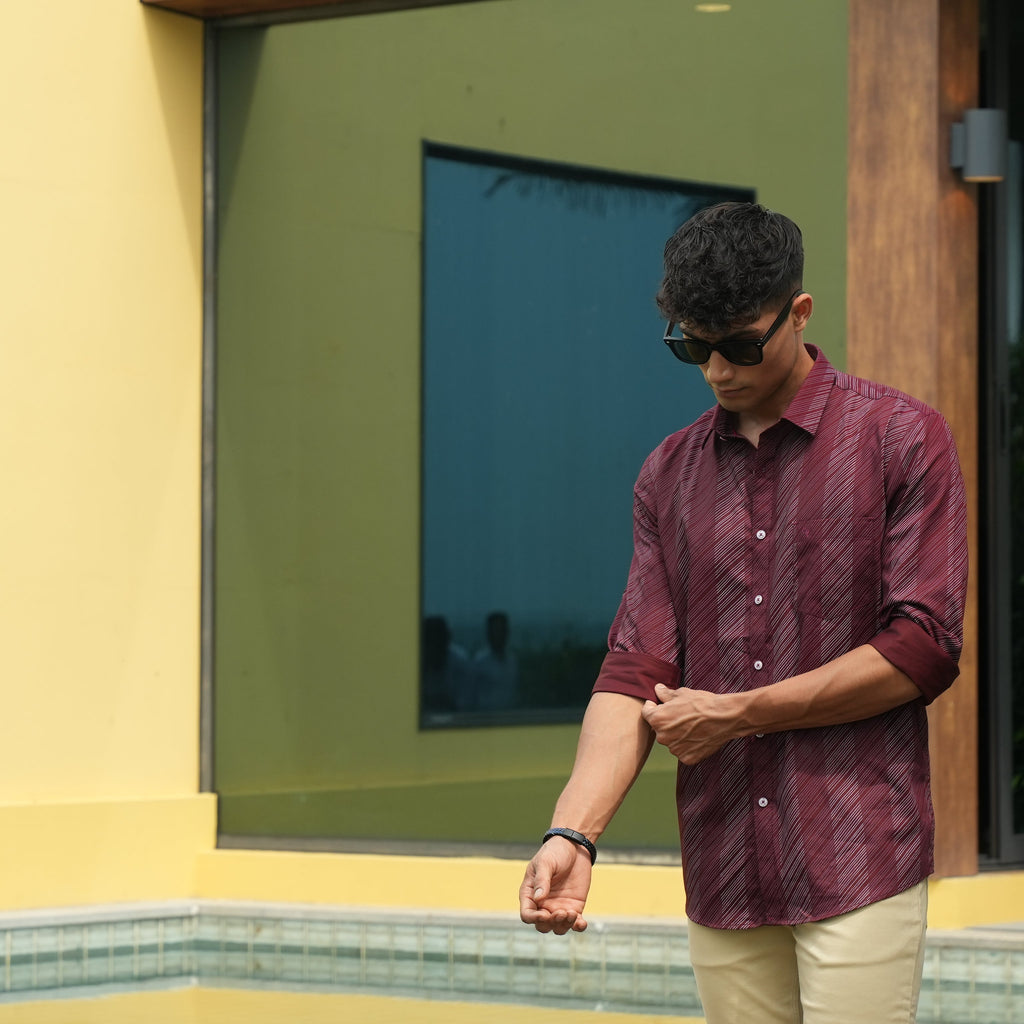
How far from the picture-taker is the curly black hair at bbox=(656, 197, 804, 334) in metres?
2.31

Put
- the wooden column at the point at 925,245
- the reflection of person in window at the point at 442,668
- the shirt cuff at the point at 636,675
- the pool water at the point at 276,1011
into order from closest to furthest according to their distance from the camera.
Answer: the shirt cuff at the point at 636,675 < the wooden column at the point at 925,245 < the pool water at the point at 276,1011 < the reflection of person in window at the point at 442,668

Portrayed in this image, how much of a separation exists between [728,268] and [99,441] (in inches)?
176

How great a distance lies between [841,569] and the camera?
2363 millimetres

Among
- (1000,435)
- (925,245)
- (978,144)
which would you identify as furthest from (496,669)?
(978,144)

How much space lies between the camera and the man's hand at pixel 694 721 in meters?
2.32

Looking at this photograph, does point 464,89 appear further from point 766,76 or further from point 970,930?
point 970,930

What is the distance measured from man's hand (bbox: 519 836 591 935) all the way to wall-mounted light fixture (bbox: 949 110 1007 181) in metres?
3.62

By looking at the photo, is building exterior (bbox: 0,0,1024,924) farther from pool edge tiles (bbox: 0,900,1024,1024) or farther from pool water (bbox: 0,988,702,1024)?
pool water (bbox: 0,988,702,1024)

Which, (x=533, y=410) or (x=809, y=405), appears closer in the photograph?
(x=809, y=405)

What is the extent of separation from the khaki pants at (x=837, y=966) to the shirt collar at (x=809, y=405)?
2.09ft

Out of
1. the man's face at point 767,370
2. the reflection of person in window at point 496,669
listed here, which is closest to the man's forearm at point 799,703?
the man's face at point 767,370

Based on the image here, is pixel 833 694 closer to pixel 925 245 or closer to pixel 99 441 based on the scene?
pixel 925 245

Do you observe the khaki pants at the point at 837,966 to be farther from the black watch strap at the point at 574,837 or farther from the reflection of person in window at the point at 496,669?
the reflection of person in window at the point at 496,669

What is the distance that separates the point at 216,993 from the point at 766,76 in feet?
11.6
